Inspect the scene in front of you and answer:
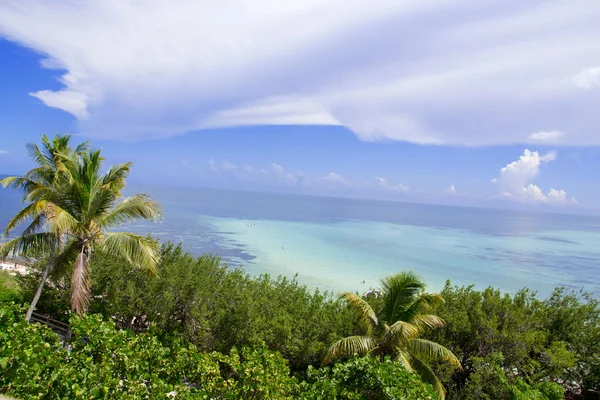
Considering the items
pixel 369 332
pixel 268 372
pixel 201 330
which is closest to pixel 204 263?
pixel 201 330

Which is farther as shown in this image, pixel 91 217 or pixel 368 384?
pixel 91 217

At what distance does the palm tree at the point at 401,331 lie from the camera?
33.2ft

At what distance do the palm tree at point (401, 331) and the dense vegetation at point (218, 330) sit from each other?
0.04m

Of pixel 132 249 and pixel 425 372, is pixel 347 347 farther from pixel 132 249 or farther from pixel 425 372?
pixel 132 249

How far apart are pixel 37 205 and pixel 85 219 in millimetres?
1180

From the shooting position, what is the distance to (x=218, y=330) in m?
13.0

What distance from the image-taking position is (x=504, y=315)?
1388 centimetres

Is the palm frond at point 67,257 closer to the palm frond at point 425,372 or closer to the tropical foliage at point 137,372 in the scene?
the tropical foliage at point 137,372

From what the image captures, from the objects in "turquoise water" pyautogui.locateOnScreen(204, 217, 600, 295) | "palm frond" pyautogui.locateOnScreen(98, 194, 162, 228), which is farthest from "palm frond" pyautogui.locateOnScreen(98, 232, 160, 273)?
"turquoise water" pyautogui.locateOnScreen(204, 217, 600, 295)

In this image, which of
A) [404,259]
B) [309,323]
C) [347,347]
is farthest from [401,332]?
[404,259]

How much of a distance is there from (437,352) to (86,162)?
1051 centimetres

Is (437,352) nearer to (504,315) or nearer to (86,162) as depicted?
(504,315)

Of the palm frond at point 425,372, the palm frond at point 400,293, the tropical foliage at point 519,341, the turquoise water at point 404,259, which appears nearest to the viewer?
the palm frond at point 425,372

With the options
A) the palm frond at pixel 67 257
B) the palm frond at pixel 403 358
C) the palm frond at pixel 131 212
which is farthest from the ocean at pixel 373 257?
the palm frond at pixel 67 257
